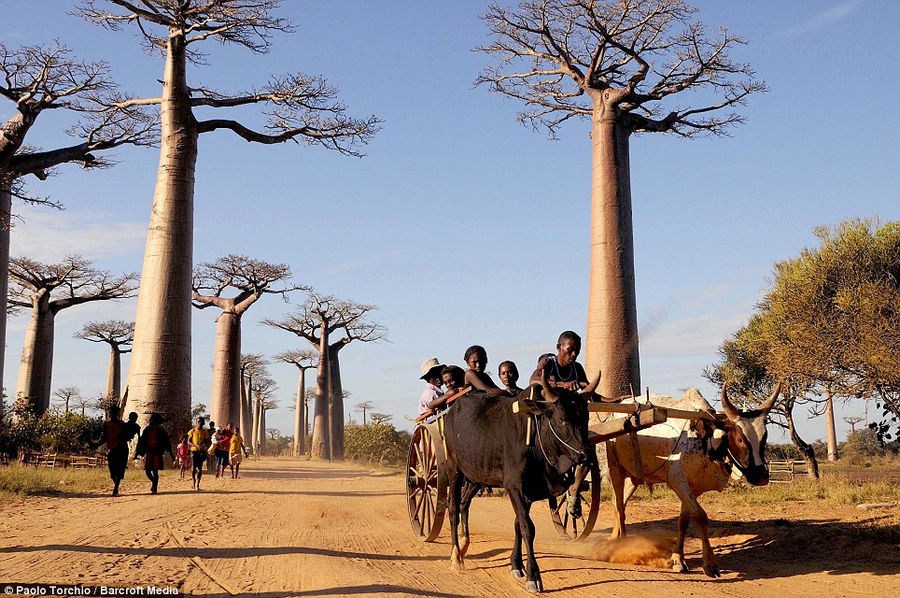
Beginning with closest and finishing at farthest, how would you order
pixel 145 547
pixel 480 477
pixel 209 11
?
pixel 480 477 → pixel 145 547 → pixel 209 11

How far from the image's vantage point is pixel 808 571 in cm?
659

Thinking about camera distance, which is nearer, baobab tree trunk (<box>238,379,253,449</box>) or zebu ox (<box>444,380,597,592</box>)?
zebu ox (<box>444,380,597,592</box>)

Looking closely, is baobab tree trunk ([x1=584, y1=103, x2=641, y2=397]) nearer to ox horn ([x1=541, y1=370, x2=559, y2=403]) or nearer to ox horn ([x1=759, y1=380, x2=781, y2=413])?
ox horn ([x1=759, y1=380, x2=781, y2=413])

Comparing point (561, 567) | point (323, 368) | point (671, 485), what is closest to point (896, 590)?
point (671, 485)

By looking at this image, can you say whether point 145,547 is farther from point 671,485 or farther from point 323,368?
point 323,368

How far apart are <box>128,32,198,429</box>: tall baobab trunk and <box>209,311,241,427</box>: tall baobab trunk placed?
12.7 m

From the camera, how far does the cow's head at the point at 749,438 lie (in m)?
6.13

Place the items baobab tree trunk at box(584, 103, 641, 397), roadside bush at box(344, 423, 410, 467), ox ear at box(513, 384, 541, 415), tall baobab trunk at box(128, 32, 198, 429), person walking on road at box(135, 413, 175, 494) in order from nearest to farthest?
ox ear at box(513, 384, 541, 415), person walking on road at box(135, 413, 175, 494), baobab tree trunk at box(584, 103, 641, 397), tall baobab trunk at box(128, 32, 198, 429), roadside bush at box(344, 423, 410, 467)

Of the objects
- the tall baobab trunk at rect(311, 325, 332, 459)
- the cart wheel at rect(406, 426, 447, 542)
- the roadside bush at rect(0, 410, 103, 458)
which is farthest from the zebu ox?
the tall baobab trunk at rect(311, 325, 332, 459)

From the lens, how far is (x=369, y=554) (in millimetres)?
6945

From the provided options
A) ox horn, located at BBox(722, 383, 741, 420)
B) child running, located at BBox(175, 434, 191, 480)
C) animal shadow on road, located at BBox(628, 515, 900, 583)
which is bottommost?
animal shadow on road, located at BBox(628, 515, 900, 583)

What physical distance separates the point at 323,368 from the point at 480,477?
122ft

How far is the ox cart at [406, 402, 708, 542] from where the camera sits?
6.07 m

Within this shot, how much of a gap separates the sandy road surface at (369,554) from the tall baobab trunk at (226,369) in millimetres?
20493
